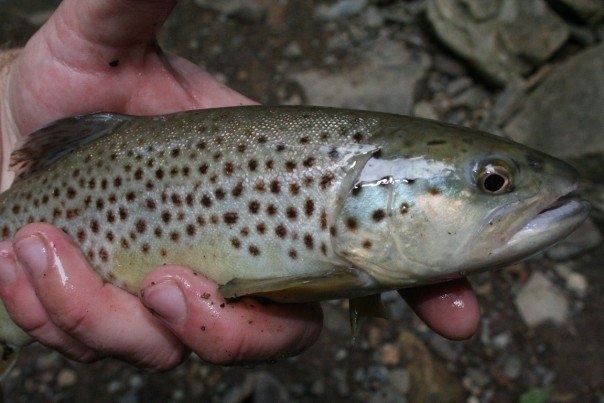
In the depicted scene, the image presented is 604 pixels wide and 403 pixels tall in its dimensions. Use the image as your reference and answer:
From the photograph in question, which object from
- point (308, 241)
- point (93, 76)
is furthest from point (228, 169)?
point (93, 76)

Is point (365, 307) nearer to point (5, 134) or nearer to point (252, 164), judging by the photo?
point (252, 164)

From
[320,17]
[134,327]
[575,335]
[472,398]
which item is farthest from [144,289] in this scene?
[320,17]

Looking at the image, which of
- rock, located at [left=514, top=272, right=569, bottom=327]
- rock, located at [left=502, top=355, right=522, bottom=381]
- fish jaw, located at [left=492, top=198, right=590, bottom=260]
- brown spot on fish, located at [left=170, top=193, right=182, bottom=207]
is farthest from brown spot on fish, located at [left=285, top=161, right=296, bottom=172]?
rock, located at [left=514, top=272, right=569, bottom=327]

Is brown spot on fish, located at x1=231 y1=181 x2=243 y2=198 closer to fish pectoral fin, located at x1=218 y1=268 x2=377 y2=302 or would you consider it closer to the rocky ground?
fish pectoral fin, located at x1=218 y1=268 x2=377 y2=302

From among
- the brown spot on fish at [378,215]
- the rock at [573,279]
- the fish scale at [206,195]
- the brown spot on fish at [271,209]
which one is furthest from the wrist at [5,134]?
the rock at [573,279]

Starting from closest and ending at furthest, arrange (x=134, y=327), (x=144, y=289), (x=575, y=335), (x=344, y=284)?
(x=344, y=284) < (x=144, y=289) < (x=134, y=327) < (x=575, y=335)

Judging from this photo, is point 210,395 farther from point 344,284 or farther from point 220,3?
point 220,3
